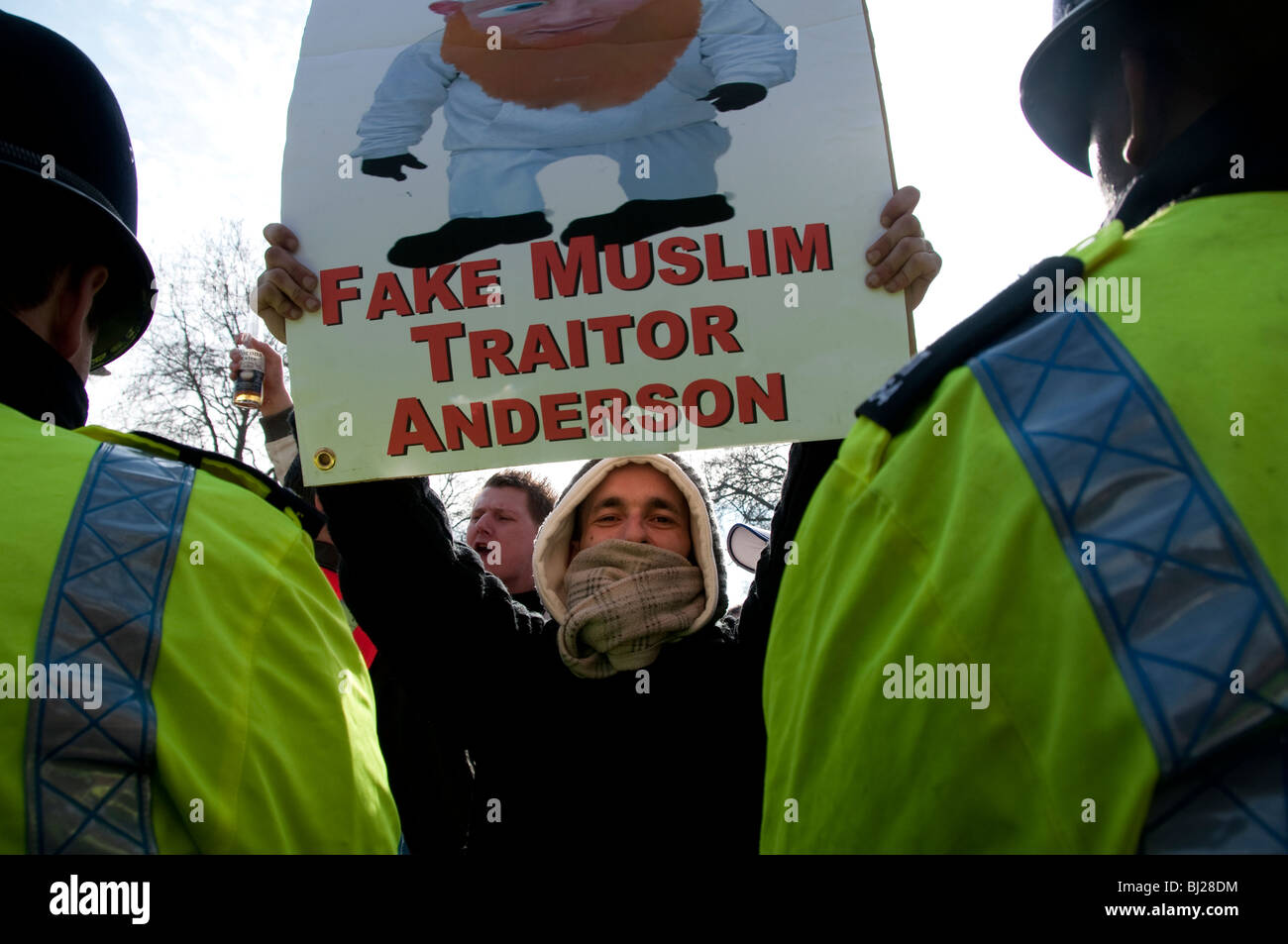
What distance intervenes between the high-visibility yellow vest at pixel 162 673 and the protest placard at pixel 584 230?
29.8 inches

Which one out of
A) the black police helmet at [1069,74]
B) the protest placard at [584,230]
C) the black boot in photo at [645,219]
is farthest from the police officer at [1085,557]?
the black boot in photo at [645,219]

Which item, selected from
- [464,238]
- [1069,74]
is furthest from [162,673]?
[1069,74]

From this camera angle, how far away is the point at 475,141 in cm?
205

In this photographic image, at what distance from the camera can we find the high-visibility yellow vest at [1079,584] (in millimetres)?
639

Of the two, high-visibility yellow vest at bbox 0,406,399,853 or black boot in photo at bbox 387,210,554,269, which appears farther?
black boot in photo at bbox 387,210,554,269

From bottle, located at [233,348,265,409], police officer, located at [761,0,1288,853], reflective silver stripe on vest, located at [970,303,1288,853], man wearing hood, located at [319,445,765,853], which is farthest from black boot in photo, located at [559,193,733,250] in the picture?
bottle, located at [233,348,265,409]

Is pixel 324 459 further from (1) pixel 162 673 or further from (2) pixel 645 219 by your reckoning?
(1) pixel 162 673

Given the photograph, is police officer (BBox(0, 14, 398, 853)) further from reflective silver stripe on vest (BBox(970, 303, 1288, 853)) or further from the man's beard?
the man's beard

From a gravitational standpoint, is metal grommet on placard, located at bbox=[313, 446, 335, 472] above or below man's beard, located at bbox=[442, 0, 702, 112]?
below

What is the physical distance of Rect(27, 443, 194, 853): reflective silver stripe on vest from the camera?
0.92m

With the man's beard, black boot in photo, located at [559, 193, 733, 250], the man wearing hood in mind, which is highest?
the man's beard

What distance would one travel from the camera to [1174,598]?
66 cm

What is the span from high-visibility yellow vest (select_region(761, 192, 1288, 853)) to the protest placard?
3.28 feet

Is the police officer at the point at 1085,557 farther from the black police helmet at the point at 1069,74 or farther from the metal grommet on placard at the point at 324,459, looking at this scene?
the metal grommet on placard at the point at 324,459
